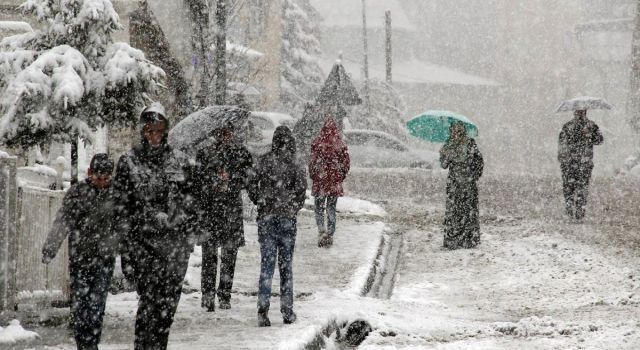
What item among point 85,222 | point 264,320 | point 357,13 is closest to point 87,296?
point 85,222

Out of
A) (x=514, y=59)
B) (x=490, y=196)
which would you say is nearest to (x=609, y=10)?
(x=514, y=59)

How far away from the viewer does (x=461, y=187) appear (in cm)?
1377

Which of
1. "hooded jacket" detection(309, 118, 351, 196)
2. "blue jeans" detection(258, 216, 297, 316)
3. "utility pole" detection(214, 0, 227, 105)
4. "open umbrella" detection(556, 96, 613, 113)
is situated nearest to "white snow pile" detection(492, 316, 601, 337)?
"blue jeans" detection(258, 216, 297, 316)

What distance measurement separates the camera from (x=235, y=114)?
9117mm

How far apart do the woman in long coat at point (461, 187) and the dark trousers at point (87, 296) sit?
25.3 feet

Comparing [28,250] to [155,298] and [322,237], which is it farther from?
[322,237]

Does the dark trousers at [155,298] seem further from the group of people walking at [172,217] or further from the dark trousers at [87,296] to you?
the dark trousers at [87,296]

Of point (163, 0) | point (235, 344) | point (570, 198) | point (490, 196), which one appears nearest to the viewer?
point (235, 344)

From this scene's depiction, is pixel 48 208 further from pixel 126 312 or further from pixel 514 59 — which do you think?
pixel 514 59

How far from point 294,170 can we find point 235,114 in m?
1.05

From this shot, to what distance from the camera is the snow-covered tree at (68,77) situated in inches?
367

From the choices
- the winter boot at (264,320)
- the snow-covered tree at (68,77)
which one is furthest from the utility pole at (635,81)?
the winter boot at (264,320)

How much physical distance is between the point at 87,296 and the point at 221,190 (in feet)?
7.14

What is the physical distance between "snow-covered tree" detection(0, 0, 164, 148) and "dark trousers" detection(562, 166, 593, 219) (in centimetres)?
838
